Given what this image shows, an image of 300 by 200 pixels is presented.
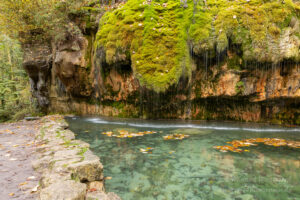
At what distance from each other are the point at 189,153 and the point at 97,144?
2.74m

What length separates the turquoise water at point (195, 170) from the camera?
10.4 feet

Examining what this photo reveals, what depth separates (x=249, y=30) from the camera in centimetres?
782

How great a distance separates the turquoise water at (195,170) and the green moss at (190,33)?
334 centimetres

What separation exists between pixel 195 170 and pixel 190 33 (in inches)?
243

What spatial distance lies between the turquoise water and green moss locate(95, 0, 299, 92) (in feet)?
11.0

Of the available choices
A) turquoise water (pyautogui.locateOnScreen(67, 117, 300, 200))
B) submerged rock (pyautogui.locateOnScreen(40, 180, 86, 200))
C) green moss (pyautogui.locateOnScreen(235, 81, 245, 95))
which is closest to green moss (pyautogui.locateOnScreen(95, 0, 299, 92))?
green moss (pyautogui.locateOnScreen(235, 81, 245, 95))

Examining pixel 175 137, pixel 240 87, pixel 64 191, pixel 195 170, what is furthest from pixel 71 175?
pixel 240 87

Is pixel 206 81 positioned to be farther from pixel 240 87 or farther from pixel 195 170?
pixel 195 170

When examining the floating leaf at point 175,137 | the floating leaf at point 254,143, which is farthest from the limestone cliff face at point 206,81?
the floating leaf at point 254,143

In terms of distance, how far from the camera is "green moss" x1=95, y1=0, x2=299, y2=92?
7789 mm

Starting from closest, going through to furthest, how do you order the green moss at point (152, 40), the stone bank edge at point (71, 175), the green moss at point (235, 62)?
the stone bank edge at point (71, 175) < the green moss at point (152, 40) < the green moss at point (235, 62)

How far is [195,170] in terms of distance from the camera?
12.9ft

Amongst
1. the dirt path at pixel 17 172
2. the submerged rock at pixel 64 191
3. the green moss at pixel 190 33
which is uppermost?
the green moss at pixel 190 33

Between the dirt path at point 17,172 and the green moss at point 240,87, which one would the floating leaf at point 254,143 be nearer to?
the green moss at point 240,87
